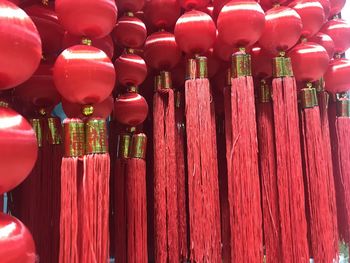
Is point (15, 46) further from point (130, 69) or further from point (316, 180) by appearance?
point (316, 180)

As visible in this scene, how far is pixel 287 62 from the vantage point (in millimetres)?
717

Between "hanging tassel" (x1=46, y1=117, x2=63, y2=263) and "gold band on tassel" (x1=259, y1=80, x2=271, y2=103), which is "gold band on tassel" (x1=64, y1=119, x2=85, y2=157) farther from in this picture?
"gold band on tassel" (x1=259, y1=80, x2=271, y2=103)

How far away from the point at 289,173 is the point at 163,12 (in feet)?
1.16

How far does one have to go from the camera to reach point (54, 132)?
0.62 meters

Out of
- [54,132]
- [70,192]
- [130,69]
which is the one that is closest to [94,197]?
[70,192]

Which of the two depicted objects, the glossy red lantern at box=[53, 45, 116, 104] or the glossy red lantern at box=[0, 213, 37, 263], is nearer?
Result: the glossy red lantern at box=[0, 213, 37, 263]

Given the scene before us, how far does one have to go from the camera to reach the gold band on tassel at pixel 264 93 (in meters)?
0.75

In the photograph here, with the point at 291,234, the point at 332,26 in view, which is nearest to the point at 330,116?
the point at 332,26

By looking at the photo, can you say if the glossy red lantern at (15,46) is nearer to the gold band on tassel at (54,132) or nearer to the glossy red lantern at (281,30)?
the gold band on tassel at (54,132)

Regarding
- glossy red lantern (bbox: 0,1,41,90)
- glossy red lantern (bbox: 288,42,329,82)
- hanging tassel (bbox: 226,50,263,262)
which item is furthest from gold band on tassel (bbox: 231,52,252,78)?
glossy red lantern (bbox: 0,1,41,90)

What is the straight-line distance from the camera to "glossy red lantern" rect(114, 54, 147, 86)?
701mm

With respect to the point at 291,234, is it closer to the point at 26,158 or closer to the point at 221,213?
the point at 221,213

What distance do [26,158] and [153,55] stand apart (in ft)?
1.20

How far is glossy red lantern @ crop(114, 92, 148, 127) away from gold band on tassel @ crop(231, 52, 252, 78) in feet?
0.52
